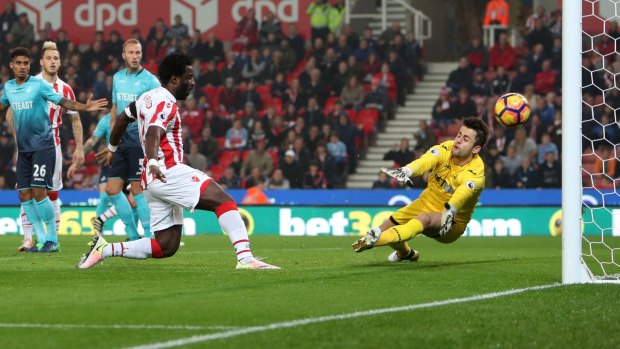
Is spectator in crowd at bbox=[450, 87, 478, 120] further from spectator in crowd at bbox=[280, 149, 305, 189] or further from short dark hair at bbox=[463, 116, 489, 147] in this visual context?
short dark hair at bbox=[463, 116, 489, 147]

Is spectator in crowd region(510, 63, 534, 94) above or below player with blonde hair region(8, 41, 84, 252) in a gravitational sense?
above

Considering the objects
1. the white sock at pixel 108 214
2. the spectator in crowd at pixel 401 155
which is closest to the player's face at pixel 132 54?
the white sock at pixel 108 214

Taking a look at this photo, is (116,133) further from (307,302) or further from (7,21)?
(7,21)

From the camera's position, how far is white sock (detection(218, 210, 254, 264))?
9156 mm

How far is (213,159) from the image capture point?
24.5 m

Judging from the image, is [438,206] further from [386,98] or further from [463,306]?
[386,98]

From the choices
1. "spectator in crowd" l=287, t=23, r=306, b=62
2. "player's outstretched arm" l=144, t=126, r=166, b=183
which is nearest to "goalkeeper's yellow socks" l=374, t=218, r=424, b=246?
"player's outstretched arm" l=144, t=126, r=166, b=183

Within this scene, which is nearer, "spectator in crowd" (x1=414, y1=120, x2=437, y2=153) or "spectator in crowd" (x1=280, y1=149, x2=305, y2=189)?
"spectator in crowd" (x1=280, y1=149, x2=305, y2=189)

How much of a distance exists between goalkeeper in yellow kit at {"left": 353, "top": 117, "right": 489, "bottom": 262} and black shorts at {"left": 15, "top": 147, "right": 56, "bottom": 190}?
4165 mm

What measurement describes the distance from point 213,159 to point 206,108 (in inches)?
79.3

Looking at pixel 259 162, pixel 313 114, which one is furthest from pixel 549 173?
pixel 259 162

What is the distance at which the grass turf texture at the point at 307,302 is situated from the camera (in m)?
5.67

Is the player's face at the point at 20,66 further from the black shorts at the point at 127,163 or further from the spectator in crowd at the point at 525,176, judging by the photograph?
the spectator in crowd at the point at 525,176

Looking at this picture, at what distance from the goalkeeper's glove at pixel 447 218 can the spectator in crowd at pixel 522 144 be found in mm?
12939
